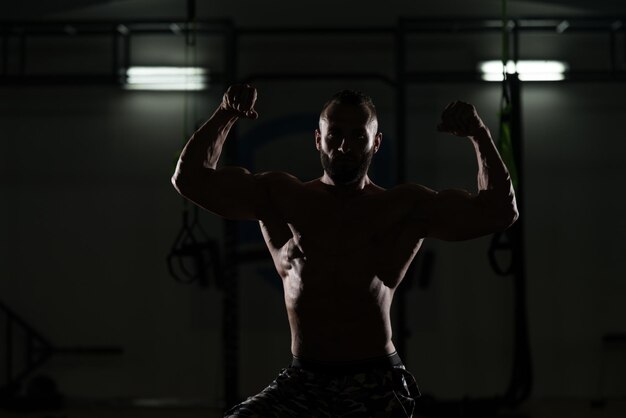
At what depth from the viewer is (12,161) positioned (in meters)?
6.01

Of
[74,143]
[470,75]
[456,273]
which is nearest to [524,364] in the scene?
[456,273]

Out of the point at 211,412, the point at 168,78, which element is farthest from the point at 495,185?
the point at 168,78

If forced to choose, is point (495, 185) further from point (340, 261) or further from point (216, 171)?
point (216, 171)

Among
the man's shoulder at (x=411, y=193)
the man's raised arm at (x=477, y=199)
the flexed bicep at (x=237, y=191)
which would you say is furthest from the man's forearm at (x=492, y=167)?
the flexed bicep at (x=237, y=191)

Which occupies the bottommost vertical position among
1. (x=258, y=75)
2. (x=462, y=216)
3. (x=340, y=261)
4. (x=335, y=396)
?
(x=335, y=396)

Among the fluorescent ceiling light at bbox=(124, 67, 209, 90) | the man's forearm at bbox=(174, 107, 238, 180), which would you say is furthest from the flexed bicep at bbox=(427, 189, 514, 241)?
the fluorescent ceiling light at bbox=(124, 67, 209, 90)

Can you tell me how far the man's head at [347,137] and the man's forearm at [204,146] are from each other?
0.90 ft

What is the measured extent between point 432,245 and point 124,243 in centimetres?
241

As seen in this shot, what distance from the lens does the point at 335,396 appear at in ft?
6.75

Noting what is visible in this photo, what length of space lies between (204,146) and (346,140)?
0.40 metres

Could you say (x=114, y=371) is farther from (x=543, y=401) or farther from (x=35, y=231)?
(x=543, y=401)

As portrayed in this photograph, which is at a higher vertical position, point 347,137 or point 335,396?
point 347,137

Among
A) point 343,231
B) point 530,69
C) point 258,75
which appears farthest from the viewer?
point 530,69

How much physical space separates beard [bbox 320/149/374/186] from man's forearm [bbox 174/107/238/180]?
0.30 metres
